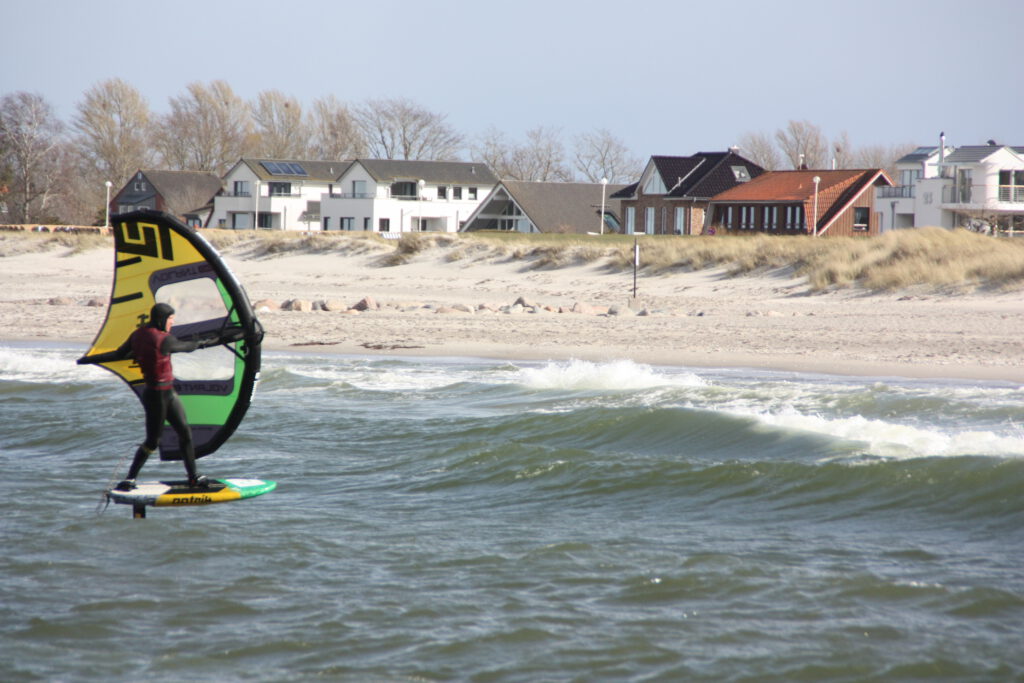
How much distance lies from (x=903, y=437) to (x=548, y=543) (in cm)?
426

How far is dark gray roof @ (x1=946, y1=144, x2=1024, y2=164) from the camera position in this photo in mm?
50344

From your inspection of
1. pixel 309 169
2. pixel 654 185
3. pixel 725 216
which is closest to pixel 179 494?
pixel 725 216

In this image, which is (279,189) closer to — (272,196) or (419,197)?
(272,196)

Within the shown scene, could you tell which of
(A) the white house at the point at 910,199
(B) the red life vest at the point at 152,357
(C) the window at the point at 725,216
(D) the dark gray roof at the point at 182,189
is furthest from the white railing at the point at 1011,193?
(B) the red life vest at the point at 152,357

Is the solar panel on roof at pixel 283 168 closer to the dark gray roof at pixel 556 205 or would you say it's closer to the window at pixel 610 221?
the dark gray roof at pixel 556 205

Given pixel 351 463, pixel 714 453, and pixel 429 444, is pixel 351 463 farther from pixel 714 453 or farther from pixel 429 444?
pixel 714 453

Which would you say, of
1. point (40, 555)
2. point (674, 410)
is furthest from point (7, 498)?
point (674, 410)

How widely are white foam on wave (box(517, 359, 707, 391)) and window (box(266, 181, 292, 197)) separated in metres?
51.4

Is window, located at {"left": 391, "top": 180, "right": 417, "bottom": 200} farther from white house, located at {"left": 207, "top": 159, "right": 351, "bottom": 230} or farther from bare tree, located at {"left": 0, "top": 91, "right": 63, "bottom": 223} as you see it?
bare tree, located at {"left": 0, "top": 91, "right": 63, "bottom": 223}

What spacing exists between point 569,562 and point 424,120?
7978 cm

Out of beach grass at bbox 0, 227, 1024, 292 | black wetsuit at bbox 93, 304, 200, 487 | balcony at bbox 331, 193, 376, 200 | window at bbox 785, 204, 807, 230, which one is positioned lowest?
Answer: black wetsuit at bbox 93, 304, 200, 487

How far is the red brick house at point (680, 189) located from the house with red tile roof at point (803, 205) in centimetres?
125

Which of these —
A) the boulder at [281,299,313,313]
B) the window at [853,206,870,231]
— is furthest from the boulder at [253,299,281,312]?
the window at [853,206,870,231]

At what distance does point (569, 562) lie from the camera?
705 cm
